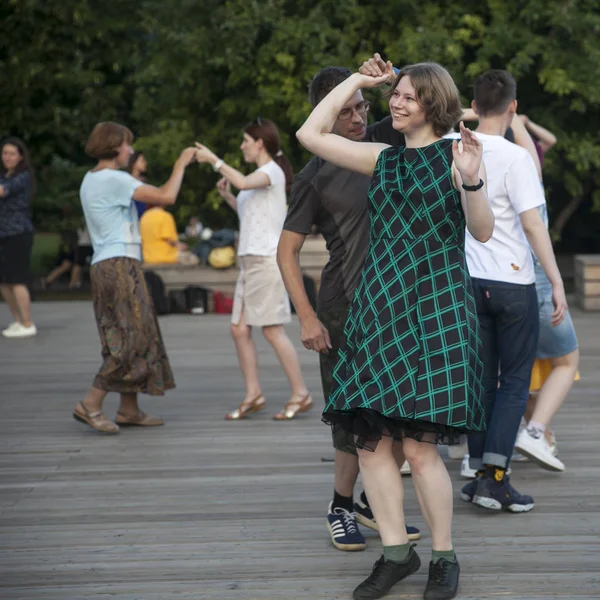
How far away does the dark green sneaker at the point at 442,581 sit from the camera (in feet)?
14.7

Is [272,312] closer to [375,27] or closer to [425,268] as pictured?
[425,268]

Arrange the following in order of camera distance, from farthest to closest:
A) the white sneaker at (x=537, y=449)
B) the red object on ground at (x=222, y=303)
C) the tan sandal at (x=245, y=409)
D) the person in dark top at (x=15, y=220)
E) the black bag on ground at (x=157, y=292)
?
1. the red object on ground at (x=222, y=303)
2. the black bag on ground at (x=157, y=292)
3. the person in dark top at (x=15, y=220)
4. the tan sandal at (x=245, y=409)
5. the white sneaker at (x=537, y=449)

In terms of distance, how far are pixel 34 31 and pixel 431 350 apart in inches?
865

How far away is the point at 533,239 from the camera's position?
5.80 m

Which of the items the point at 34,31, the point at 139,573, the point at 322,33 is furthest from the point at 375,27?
the point at 139,573

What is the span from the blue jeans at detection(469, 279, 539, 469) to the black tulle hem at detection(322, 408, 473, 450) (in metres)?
1.35

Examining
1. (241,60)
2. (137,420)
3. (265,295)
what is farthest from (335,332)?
(241,60)

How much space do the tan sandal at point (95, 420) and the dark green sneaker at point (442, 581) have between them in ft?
11.6

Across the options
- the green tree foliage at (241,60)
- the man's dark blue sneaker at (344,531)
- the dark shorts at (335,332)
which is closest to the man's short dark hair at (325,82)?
the dark shorts at (335,332)

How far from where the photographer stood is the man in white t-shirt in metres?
5.75

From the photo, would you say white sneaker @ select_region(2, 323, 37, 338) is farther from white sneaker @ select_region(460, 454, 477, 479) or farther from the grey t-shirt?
the grey t-shirt

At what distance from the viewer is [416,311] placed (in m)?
4.40

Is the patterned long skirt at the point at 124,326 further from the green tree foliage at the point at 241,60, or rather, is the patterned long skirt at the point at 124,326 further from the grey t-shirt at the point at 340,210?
the green tree foliage at the point at 241,60

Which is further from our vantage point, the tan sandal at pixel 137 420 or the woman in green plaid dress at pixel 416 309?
the tan sandal at pixel 137 420
